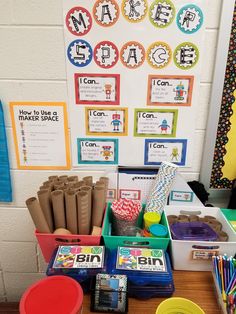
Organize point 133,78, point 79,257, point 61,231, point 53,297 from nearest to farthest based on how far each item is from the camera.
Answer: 1. point 53,297
2. point 79,257
3. point 61,231
4. point 133,78

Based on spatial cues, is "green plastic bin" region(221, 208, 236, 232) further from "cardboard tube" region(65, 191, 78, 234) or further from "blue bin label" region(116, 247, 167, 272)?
"cardboard tube" region(65, 191, 78, 234)

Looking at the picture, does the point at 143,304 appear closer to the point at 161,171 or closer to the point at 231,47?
the point at 161,171

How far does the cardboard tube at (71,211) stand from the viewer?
0.86 meters

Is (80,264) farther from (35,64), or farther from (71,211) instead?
(35,64)

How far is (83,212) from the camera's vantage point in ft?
2.89

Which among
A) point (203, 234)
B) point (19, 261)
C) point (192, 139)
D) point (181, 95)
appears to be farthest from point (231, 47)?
point (19, 261)

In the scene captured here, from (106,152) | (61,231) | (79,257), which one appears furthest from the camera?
(106,152)

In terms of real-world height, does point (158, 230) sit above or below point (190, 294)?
above

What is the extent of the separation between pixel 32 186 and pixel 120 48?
0.70 metres

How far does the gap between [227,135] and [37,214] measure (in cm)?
78

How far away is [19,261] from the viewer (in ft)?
4.42

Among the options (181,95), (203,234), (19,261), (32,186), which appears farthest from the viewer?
(19,261)

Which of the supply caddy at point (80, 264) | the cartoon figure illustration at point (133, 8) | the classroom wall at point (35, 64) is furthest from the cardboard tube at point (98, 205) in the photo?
the cartoon figure illustration at point (133, 8)

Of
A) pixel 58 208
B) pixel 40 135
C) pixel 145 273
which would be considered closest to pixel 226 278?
pixel 145 273
